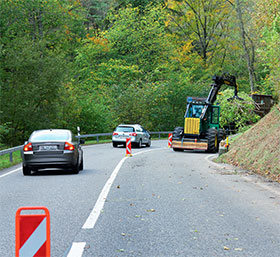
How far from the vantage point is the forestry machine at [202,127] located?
29109mm

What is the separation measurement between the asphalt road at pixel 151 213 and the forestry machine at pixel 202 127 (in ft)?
44.2

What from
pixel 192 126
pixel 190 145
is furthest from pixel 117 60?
pixel 190 145

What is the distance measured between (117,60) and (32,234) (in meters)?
56.9

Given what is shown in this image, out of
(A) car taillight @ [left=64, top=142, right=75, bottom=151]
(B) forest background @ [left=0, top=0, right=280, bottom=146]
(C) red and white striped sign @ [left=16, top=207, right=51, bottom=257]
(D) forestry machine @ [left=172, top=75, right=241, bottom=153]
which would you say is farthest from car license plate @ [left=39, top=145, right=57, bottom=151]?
(D) forestry machine @ [left=172, top=75, right=241, bottom=153]

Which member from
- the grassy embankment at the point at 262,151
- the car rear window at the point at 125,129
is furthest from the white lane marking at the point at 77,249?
the car rear window at the point at 125,129

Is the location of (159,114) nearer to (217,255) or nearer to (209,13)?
(209,13)

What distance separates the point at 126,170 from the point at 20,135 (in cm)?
1792

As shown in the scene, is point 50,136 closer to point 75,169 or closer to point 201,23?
point 75,169

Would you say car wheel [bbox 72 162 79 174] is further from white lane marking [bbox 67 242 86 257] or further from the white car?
the white car

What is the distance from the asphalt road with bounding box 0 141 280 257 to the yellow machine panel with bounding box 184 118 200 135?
45.6 ft

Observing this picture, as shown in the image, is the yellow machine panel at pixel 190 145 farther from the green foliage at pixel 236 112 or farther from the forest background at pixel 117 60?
the green foliage at pixel 236 112

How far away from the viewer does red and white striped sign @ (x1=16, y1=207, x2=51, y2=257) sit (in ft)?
13.4

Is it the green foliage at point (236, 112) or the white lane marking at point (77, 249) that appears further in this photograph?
the green foliage at point (236, 112)

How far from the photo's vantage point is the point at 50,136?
16172 mm
